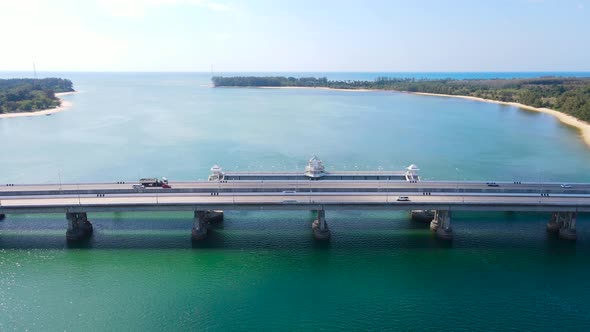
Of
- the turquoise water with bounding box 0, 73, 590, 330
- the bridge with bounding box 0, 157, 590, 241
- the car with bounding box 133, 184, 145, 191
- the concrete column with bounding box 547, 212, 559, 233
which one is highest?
the car with bounding box 133, 184, 145, 191

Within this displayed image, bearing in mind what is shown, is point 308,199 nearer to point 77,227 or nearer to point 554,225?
point 77,227

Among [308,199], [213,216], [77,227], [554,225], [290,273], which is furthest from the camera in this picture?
[213,216]

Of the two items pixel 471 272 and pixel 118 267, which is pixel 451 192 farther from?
pixel 118 267

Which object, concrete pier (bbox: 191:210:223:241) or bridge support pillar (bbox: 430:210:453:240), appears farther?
concrete pier (bbox: 191:210:223:241)

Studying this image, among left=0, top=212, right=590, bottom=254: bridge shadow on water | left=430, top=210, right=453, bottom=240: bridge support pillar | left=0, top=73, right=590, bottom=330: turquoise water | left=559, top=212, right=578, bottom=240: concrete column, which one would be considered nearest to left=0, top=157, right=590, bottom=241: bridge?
left=430, top=210, right=453, bottom=240: bridge support pillar

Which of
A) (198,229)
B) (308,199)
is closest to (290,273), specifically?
(308,199)

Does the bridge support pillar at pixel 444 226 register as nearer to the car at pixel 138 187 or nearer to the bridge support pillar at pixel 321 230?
the bridge support pillar at pixel 321 230

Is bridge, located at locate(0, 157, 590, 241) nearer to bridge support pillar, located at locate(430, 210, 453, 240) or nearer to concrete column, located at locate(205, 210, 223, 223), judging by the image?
bridge support pillar, located at locate(430, 210, 453, 240)
